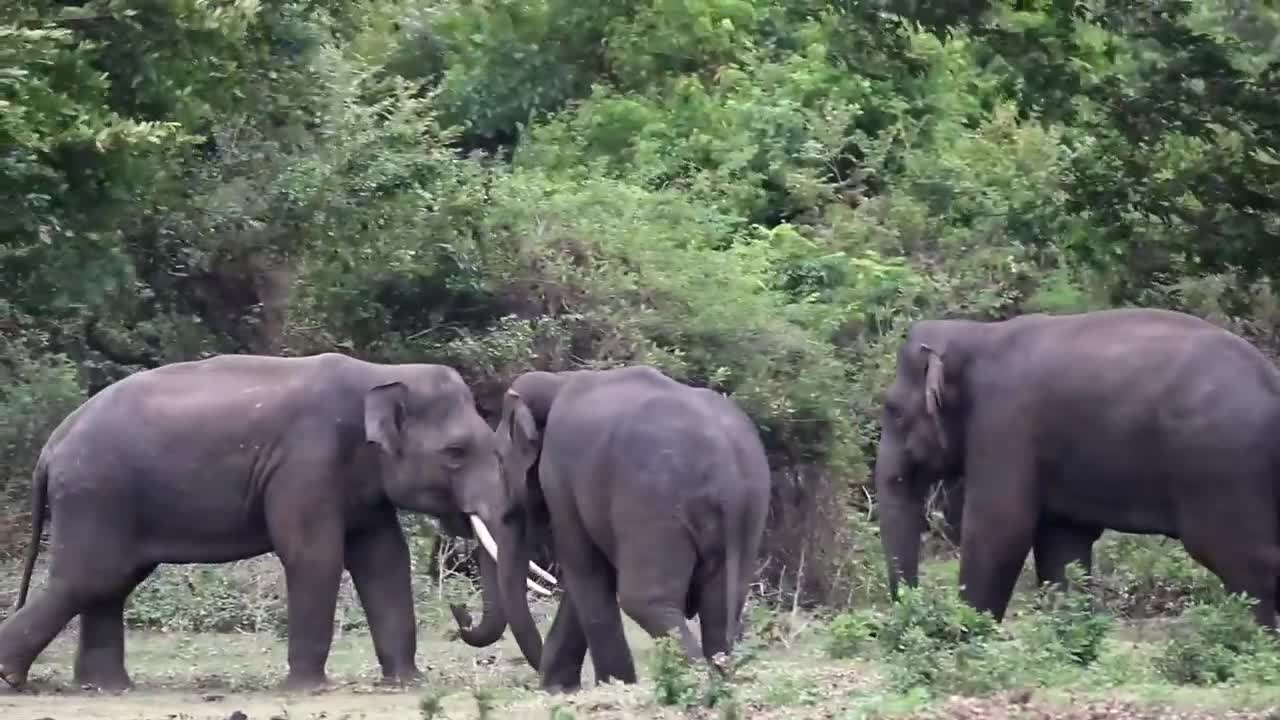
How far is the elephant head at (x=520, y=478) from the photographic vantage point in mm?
11227

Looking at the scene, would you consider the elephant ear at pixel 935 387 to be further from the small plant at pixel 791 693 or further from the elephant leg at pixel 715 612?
the small plant at pixel 791 693

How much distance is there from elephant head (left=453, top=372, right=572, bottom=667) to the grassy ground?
0.31 meters

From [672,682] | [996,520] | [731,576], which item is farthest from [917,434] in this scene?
[672,682]

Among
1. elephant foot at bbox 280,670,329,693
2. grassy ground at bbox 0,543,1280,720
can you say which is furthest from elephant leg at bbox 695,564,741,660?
elephant foot at bbox 280,670,329,693

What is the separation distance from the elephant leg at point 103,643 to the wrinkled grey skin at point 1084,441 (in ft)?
13.9

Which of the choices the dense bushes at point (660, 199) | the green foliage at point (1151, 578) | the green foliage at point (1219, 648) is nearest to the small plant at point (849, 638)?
the green foliage at point (1219, 648)

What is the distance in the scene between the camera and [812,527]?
16188 mm

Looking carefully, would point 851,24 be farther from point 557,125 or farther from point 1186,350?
point 557,125

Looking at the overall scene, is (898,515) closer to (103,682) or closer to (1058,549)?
(1058,549)

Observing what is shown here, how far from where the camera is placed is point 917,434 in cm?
1227

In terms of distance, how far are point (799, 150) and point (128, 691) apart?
38.4 ft

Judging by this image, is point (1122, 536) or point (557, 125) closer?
point (1122, 536)

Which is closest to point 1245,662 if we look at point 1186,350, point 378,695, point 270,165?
point 1186,350

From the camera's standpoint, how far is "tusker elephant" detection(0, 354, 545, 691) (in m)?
11.3
